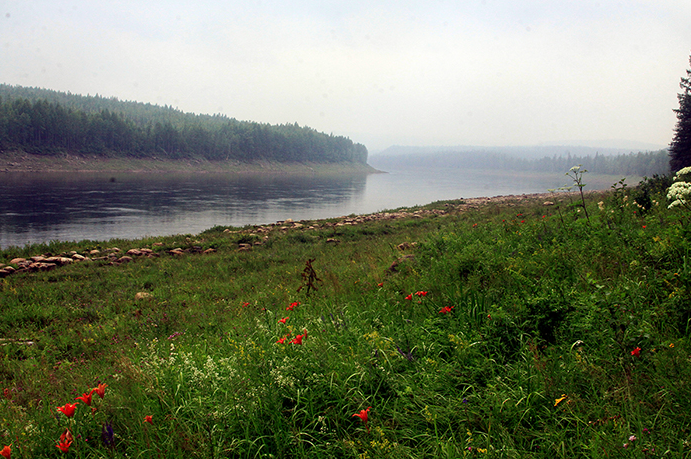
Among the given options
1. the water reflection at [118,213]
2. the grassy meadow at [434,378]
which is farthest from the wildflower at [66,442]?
the water reflection at [118,213]

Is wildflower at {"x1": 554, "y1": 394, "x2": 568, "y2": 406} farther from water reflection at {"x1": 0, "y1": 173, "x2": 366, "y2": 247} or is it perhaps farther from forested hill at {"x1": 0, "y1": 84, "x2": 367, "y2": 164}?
forested hill at {"x1": 0, "y1": 84, "x2": 367, "y2": 164}

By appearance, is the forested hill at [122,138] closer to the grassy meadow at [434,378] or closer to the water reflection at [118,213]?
the water reflection at [118,213]

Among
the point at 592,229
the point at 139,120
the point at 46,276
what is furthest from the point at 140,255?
the point at 139,120

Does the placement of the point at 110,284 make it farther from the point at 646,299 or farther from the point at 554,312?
the point at 646,299

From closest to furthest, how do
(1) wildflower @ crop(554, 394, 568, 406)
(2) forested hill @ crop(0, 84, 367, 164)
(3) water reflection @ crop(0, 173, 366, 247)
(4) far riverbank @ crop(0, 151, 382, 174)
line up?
(1) wildflower @ crop(554, 394, 568, 406), (3) water reflection @ crop(0, 173, 366, 247), (4) far riverbank @ crop(0, 151, 382, 174), (2) forested hill @ crop(0, 84, 367, 164)

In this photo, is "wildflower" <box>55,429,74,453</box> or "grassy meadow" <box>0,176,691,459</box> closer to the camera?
"wildflower" <box>55,429,74,453</box>

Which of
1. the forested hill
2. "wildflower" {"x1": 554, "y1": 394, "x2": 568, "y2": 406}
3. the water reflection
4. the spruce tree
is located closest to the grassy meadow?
"wildflower" {"x1": 554, "y1": 394, "x2": 568, "y2": 406}

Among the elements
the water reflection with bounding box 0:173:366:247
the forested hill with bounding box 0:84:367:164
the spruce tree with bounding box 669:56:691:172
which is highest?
the forested hill with bounding box 0:84:367:164

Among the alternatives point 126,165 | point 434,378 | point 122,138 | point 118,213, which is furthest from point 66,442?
point 122,138

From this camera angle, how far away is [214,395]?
291 centimetres

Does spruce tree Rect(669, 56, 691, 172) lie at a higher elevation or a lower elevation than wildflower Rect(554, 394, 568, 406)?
higher

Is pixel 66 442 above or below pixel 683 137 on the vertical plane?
below

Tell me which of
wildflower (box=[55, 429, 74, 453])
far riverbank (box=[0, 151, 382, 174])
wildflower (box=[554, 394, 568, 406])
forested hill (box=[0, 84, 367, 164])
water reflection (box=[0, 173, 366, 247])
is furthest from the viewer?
forested hill (box=[0, 84, 367, 164])

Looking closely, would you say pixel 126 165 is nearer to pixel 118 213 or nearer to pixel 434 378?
pixel 118 213
